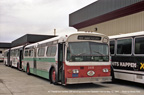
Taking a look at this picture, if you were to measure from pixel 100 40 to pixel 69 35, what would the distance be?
5.81 ft

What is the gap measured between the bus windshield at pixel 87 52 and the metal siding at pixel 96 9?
9.52 metres

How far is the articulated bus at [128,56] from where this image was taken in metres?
11.3

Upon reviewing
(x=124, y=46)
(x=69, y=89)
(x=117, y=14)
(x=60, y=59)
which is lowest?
(x=69, y=89)

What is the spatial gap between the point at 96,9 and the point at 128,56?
15318 mm

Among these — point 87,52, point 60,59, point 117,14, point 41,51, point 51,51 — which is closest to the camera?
point 87,52

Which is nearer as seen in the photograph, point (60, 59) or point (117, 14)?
point (60, 59)

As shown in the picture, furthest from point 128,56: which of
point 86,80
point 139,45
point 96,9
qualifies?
point 96,9

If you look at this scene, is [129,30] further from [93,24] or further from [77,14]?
[77,14]

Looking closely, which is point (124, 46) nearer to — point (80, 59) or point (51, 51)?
point (80, 59)

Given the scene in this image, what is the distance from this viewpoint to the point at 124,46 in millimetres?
12742

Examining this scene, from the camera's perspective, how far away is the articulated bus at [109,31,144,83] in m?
11.3

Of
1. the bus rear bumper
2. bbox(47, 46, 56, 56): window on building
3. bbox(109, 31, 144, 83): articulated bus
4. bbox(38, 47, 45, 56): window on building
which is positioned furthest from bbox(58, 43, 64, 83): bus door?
bbox(109, 31, 144, 83): articulated bus

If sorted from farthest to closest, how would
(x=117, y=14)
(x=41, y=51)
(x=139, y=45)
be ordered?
(x=117, y=14), (x=41, y=51), (x=139, y=45)

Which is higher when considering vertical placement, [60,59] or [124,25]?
[124,25]
